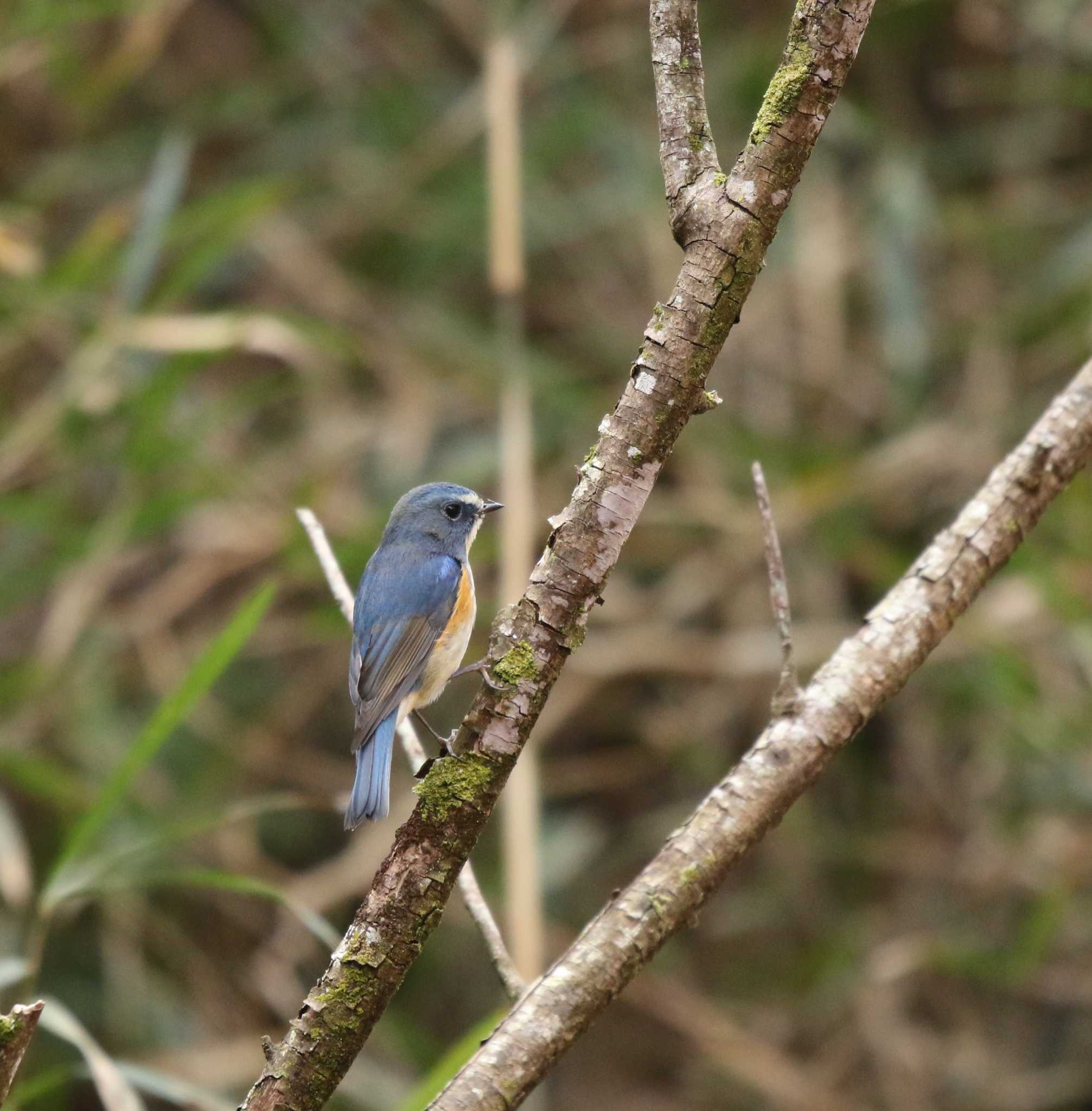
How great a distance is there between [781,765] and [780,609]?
0.24 meters

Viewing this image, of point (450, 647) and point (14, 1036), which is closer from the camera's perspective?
point (14, 1036)

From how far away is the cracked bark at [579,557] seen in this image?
1.50 m

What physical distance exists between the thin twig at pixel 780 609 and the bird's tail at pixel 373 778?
30.2 inches

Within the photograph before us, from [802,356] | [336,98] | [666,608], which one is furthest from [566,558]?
[336,98]

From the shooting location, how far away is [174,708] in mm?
2293

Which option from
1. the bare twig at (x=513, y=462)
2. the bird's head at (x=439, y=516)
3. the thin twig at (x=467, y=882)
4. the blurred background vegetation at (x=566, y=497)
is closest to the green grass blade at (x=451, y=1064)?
the thin twig at (x=467, y=882)

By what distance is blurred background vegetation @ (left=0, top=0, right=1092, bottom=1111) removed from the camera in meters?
4.45

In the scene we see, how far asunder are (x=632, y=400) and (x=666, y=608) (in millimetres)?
3701

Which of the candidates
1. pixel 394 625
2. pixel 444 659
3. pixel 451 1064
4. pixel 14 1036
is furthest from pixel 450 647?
pixel 14 1036

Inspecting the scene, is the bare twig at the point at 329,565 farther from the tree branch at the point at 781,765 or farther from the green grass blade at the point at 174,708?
the tree branch at the point at 781,765

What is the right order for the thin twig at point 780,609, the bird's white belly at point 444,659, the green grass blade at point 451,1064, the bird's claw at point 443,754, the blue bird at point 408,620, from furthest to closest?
the bird's white belly at point 444,659 → the blue bird at point 408,620 → the green grass blade at point 451,1064 → the thin twig at point 780,609 → the bird's claw at point 443,754

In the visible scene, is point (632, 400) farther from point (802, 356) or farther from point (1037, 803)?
point (802, 356)

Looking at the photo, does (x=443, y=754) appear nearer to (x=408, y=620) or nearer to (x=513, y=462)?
(x=408, y=620)

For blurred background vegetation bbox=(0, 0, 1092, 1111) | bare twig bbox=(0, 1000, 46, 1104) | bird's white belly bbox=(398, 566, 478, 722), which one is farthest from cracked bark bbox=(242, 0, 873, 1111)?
blurred background vegetation bbox=(0, 0, 1092, 1111)
